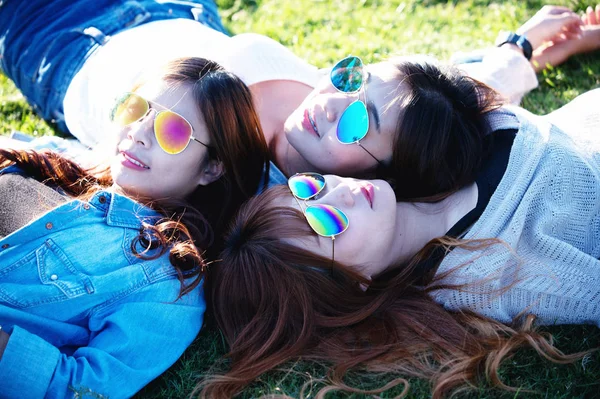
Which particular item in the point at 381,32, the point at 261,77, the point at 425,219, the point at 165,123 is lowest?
the point at 425,219

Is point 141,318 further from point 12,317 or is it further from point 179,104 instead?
point 179,104

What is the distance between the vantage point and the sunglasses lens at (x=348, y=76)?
320 cm

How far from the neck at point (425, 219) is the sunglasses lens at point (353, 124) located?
14.8 inches

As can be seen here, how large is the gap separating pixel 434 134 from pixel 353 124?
0.38m

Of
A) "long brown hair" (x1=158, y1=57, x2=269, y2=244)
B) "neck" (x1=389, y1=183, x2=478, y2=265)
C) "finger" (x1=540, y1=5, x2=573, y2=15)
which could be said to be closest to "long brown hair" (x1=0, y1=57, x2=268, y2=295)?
"long brown hair" (x1=158, y1=57, x2=269, y2=244)

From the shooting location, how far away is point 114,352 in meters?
2.53

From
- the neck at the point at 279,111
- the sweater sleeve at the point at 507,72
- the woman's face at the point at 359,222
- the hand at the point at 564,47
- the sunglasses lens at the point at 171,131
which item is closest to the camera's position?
the woman's face at the point at 359,222

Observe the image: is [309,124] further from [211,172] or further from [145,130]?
[145,130]

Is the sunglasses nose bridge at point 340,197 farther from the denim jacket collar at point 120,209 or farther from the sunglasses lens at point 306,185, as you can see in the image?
the denim jacket collar at point 120,209

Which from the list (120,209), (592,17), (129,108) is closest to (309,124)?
(129,108)

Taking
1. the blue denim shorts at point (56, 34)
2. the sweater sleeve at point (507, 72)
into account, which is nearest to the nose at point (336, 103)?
the sweater sleeve at point (507, 72)

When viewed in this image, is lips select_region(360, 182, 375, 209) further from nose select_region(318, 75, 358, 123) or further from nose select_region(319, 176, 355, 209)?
nose select_region(318, 75, 358, 123)

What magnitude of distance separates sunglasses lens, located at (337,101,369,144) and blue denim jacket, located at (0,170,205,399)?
1006 millimetres

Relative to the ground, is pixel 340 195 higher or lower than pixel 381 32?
higher
